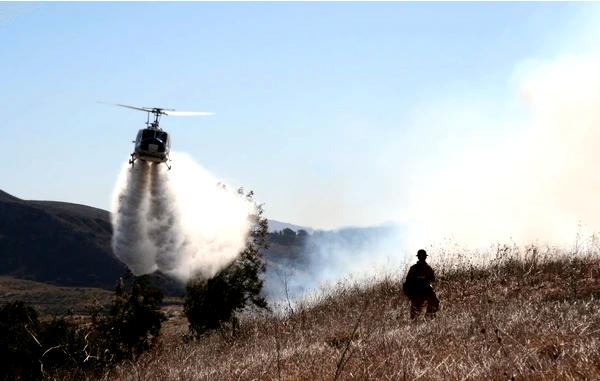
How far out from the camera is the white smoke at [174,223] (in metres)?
45.4

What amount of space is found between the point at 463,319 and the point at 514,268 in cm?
798

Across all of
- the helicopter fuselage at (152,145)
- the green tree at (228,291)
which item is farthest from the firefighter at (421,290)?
the green tree at (228,291)

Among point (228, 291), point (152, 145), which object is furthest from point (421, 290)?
point (228, 291)

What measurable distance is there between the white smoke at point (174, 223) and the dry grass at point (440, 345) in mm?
31411

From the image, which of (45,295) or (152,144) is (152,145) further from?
(45,295)

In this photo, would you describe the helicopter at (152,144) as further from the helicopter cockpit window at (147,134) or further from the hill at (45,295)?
the hill at (45,295)

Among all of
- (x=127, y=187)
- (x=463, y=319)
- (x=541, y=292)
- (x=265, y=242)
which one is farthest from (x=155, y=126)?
(x=463, y=319)

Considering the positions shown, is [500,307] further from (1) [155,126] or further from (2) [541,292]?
(1) [155,126]

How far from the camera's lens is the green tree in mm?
38969

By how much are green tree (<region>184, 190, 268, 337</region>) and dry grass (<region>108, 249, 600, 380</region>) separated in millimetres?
25370

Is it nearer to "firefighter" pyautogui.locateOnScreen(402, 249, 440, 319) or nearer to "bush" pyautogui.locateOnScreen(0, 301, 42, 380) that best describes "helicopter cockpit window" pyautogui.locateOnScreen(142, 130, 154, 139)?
"bush" pyautogui.locateOnScreen(0, 301, 42, 380)

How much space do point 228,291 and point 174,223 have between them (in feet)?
85.6

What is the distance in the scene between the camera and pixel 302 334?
955cm

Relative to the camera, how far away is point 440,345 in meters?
6.50
